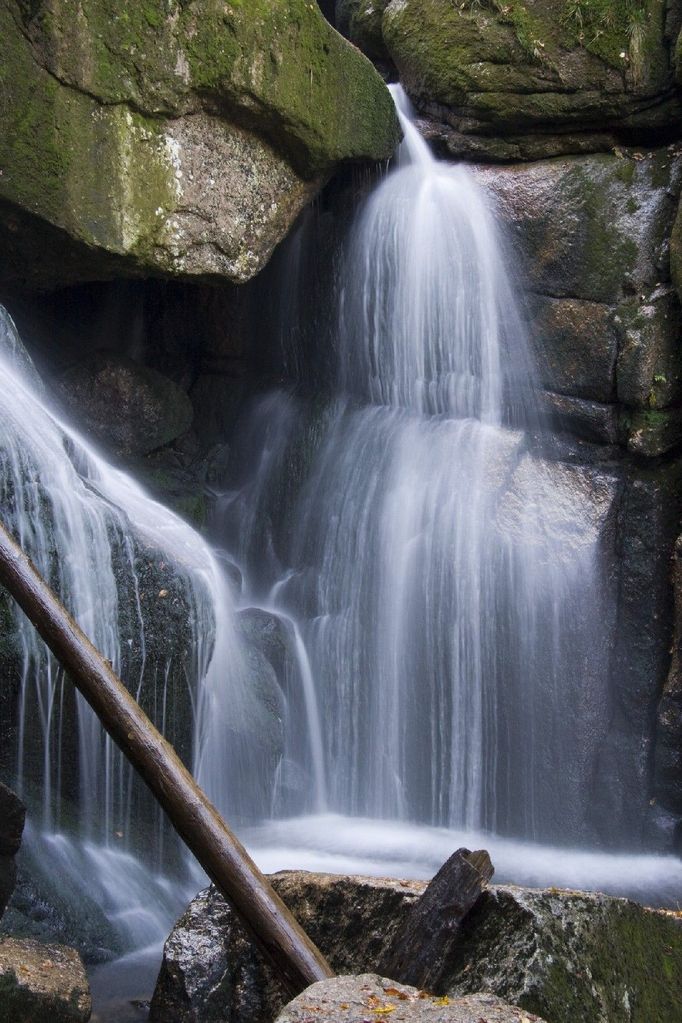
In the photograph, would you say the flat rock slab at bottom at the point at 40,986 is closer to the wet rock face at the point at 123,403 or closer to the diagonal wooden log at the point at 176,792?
the diagonal wooden log at the point at 176,792

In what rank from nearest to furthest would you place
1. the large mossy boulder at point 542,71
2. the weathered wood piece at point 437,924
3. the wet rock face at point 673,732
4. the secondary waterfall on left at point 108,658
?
the weathered wood piece at point 437,924 → the secondary waterfall on left at point 108,658 → the wet rock face at point 673,732 → the large mossy boulder at point 542,71

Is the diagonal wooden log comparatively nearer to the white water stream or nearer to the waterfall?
the white water stream

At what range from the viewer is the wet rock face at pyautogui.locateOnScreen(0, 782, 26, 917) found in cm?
422

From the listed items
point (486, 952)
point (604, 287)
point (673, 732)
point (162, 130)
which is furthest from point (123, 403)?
point (486, 952)

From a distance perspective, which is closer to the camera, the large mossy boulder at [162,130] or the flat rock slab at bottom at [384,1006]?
the flat rock slab at bottom at [384,1006]

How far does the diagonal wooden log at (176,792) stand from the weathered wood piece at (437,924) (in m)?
0.27

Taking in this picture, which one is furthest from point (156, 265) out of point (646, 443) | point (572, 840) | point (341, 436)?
point (572, 840)

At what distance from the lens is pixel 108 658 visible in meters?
5.62

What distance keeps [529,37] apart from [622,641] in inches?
185

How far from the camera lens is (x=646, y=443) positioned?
7.17 meters

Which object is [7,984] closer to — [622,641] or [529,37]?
[622,641]

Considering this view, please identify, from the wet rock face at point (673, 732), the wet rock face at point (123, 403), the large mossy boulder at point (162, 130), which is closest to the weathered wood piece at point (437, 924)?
the wet rock face at point (673, 732)

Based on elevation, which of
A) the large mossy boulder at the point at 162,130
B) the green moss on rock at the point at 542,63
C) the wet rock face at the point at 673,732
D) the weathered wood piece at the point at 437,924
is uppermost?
the green moss on rock at the point at 542,63

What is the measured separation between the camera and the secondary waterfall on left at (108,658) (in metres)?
5.25
